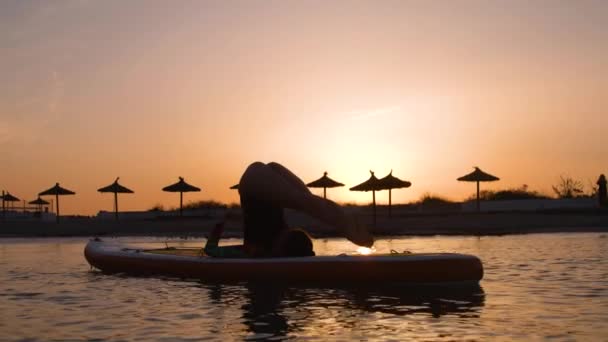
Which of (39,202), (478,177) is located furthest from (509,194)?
(39,202)

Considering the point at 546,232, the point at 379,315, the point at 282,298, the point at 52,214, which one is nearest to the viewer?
the point at 379,315

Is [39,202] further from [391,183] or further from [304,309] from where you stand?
[304,309]

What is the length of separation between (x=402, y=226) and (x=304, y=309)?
76.6ft

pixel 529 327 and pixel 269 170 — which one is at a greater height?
pixel 269 170

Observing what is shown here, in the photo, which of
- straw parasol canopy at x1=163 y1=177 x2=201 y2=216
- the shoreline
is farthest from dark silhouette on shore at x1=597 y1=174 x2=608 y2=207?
straw parasol canopy at x1=163 y1=177 x2=201 y2=216

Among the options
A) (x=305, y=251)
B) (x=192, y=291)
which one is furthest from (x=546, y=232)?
(x=192, y=291)

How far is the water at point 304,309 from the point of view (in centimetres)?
591

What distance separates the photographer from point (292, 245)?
10.2m

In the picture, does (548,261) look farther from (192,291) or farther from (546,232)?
(546,232)

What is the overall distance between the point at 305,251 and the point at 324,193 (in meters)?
25.0

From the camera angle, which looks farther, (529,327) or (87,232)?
(87,232)

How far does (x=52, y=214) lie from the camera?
1854 inches

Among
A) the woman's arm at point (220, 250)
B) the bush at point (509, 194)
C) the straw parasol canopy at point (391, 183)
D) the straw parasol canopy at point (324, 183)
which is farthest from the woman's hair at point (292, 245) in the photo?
the bush at point (509, 194)

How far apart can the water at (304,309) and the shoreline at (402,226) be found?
16312mm
